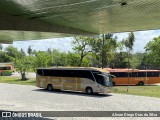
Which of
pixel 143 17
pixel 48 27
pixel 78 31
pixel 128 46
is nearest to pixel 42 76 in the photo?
pixel 78 31

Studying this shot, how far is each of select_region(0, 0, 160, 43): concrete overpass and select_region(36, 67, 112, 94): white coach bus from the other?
294 inches

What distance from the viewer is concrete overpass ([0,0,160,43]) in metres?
12.3

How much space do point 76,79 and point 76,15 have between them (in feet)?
46.3

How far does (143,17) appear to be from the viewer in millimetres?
15438

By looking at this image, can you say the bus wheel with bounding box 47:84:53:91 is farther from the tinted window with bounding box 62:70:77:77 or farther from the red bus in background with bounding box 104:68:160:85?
the red bus in background with bounding box 104:68:160:85

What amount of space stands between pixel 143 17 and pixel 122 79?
83.4 feet

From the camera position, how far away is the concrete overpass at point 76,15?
484 inches

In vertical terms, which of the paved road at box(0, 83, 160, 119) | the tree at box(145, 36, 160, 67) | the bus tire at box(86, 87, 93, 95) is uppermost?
the tree at box(145, 36, 160, 67)

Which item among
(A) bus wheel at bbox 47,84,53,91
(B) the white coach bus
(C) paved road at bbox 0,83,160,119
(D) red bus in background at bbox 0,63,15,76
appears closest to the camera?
(C) paved road at bbox 0,83,160,119

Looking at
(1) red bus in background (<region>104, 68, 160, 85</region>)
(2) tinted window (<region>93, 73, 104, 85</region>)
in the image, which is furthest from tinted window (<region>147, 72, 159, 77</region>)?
(2) tinted window (<region>93, 73, 104, 85</region>)

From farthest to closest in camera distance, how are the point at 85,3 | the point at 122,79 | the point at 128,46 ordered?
1. the point at 128,46
2. the point at 122,79
3. the point at 85,3

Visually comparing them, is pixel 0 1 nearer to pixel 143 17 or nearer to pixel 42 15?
pixel 42 15

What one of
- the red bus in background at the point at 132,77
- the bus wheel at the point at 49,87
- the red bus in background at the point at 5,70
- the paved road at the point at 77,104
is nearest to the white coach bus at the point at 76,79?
the bus wheel at the point at 49,87

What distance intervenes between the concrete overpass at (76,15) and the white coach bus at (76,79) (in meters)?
7.46
